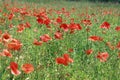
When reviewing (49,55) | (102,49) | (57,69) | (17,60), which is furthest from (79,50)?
(17,60)

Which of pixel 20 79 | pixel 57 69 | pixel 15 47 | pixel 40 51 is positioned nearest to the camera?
pixel 15 47

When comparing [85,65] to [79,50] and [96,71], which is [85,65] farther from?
[79,50]

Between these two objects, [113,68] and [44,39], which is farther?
[113,68]

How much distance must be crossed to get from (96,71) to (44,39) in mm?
791

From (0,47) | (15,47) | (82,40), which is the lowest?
(82,40)

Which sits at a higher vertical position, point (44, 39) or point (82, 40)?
point (44, 39)

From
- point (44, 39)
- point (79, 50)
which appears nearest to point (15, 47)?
point (44, 39)

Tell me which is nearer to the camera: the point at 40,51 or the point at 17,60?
the point at 17,60

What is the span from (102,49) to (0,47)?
5.47 feet

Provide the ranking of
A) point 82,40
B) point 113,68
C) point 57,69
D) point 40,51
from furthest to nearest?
1. point 82,40
2. point 40,51
3. point 113,68
4. point 57,69

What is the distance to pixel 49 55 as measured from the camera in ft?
16.2

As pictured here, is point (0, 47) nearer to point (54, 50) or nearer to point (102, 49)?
point (54, 50)

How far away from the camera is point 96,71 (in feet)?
14.0

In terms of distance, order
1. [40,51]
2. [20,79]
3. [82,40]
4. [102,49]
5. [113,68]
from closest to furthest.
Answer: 1. [20,79]
2. [113,68]
3. [40,51]
4. [102,49]
5. [82,40]
